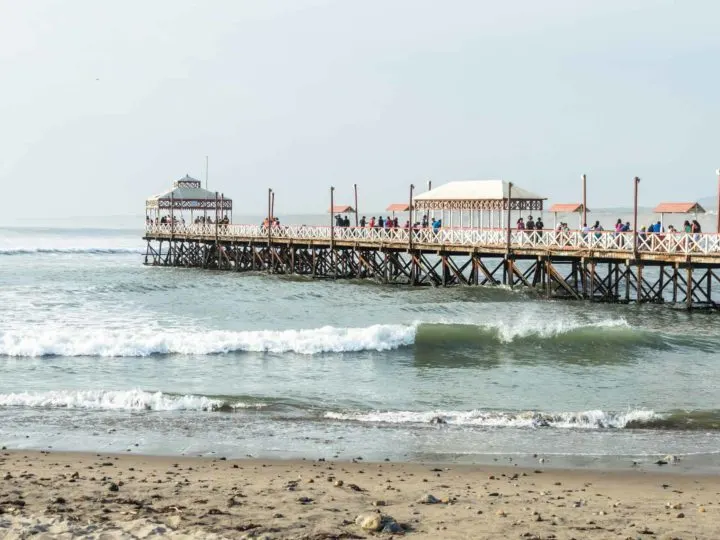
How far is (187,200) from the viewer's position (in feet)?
187

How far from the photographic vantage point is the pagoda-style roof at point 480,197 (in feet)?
117

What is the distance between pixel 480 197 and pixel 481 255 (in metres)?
2.65

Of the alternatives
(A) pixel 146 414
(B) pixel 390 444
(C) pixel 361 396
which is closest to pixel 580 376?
(C) pixel 361 396

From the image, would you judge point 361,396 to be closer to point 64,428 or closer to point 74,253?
point 64,428

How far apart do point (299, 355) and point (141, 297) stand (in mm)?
15490

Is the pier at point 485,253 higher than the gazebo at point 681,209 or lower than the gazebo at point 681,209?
lower

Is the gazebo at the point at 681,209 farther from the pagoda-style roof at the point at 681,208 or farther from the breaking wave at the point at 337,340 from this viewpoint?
the breaking wave at the point at 337,340

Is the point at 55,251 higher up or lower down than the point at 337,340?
higher up

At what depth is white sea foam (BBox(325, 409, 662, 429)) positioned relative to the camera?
42.2ft

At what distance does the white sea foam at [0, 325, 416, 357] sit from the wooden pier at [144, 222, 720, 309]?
9761 millimetres

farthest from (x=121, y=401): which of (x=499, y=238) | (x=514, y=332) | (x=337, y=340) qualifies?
(x=499, y=238)

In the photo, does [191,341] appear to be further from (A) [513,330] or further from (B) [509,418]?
(B) [509,418]

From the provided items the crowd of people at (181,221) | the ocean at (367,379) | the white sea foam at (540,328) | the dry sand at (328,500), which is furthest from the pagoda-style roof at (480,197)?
the dry sand at (328,500)

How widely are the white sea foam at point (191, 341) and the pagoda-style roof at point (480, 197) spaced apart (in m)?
13.7
